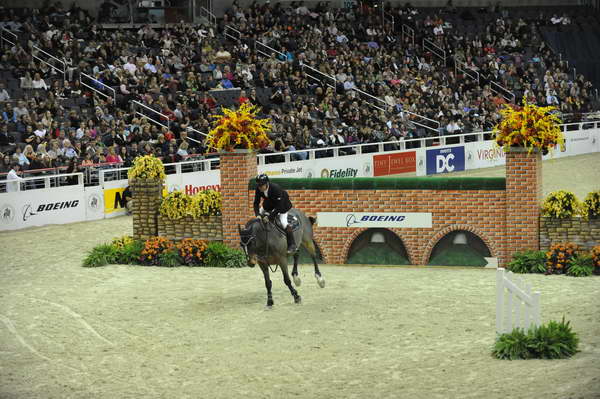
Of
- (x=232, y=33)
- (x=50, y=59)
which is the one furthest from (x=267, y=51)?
(x=50, y=59)

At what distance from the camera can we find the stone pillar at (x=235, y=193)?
21828 millimetres

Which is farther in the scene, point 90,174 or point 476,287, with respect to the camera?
point 90,174

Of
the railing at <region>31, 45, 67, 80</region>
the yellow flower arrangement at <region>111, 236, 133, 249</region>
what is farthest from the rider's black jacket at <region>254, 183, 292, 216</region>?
the railing at <region>31, 45, 67, 80</region>

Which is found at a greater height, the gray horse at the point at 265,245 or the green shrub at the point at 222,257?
the gray horse at the point at 265,245

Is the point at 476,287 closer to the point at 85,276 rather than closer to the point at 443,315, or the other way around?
the point at 443,315

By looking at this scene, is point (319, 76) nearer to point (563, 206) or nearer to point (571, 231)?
point (563, 206)

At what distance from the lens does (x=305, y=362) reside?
43.8 feet

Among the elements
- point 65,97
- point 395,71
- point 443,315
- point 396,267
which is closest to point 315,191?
point 396,267

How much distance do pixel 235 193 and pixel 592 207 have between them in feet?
26.5

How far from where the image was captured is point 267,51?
43812mm

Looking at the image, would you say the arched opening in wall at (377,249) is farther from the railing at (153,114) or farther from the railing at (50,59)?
the railing at (50,59)

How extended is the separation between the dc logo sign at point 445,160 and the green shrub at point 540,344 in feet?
88.8

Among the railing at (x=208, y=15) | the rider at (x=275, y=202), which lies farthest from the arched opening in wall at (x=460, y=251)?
the railing at (x=208, y=15)

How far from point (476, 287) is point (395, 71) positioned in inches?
1166
